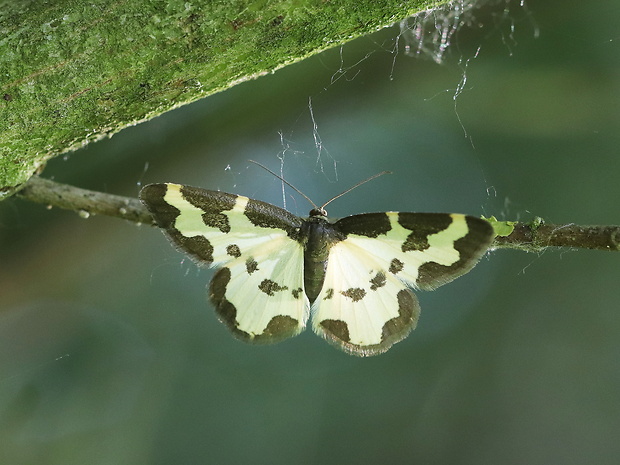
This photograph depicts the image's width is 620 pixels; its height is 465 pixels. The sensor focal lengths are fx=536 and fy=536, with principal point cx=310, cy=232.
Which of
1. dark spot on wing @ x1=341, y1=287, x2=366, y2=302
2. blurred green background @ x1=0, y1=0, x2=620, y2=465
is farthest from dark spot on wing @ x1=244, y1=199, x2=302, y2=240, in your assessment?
blurred green background @ x1=0, y1=0, x2=620, y2=465

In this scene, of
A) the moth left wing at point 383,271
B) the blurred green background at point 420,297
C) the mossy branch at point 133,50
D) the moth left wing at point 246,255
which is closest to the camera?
the mossy branch at point 133,50

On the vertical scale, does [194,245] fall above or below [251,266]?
above

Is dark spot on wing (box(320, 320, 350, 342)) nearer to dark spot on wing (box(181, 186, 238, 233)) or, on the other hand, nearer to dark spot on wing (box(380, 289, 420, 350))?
dark spot on wing (box(380, 289, 420, 350))

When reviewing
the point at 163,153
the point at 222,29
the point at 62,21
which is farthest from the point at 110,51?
the point at 163,153

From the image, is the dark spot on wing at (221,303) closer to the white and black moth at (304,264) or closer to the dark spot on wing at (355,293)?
the white and black moth at (304,264)

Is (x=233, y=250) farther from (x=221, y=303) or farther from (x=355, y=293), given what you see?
(x=355, y=293)

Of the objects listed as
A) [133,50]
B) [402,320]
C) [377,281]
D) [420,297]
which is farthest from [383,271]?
[420,297]

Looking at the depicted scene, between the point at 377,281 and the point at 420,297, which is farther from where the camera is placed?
the point at 420,297

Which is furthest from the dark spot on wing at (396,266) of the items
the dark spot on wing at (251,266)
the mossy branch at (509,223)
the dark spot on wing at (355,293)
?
the dark spot on wing at (251,266)
